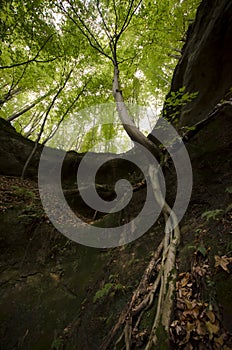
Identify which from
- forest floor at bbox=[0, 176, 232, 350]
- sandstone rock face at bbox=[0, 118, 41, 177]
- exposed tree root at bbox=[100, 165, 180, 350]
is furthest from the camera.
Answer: sandstone rock face at bbox=[0, 118, 41, 177]

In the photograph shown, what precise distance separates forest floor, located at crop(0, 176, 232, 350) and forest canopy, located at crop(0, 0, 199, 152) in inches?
221

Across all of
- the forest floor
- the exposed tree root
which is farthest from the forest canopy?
the exposed tree root

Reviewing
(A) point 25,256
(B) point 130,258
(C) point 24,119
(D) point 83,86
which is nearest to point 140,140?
(B) point 130,258

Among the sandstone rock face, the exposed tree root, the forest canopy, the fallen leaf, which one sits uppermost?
the forest canopy

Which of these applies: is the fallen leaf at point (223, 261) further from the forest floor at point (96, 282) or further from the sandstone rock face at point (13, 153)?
the sandstone rock face at point (13, 153)

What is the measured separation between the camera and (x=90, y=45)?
8867 mm

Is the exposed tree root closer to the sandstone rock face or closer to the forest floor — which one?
the forest floor

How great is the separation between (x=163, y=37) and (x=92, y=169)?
23.2ft

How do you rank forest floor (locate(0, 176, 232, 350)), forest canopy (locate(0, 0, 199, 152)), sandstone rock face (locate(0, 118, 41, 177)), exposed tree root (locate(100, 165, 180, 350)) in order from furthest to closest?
sandstone rock face (locate(0, 118, 41, 177)), forest canopy (locate(0, 0, 199, 152)), exposed tree root (locate(100, 165, 180, 350)), forest floor (locate(0, 176, 232, 350))

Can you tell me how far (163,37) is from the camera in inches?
329

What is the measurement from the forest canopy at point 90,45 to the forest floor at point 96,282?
561cm

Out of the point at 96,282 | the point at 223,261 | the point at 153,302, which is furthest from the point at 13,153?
the point at 223,261

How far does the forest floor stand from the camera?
Result: 195cm

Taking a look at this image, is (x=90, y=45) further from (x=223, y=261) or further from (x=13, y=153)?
(x=223, y=261)
